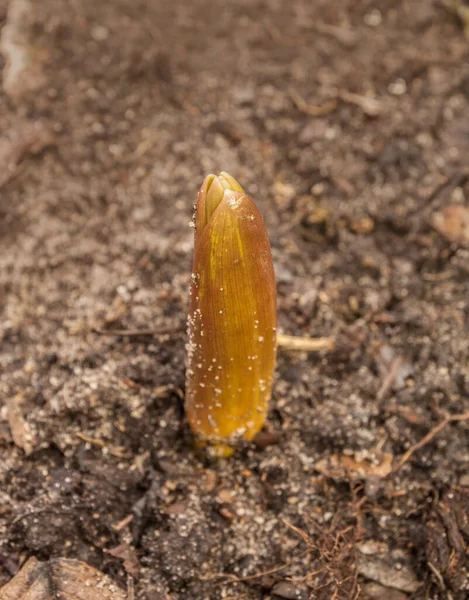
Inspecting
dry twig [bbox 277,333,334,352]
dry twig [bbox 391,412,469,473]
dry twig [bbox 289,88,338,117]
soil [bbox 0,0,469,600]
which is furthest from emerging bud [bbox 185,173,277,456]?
dry twig [bbox 289,88,338,117]

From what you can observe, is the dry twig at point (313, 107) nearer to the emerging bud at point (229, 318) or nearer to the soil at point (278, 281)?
the soil at point (278, 281)

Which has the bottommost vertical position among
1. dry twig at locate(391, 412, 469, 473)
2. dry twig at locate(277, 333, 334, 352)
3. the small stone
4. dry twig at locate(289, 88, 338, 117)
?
the small stone

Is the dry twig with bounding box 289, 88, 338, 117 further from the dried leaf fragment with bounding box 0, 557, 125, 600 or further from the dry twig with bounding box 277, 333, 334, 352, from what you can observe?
the dried leaf fragment with bounding box 0, 557, 125, 600

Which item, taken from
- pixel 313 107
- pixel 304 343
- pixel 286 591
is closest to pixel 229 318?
pixel 304 343

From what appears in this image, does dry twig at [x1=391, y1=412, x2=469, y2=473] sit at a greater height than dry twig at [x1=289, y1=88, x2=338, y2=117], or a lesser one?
lesser

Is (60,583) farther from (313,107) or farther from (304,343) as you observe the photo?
(313,107)

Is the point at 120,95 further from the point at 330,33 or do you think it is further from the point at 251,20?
the point at 330,33

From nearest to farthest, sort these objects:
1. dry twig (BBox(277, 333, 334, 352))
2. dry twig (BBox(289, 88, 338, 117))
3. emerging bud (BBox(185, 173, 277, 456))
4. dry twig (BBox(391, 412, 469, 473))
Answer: emerging bud (BBox(185, 173, 277, 456)) < dry twig (BBox(391, 412, 469, 473)) < dry twig (BBox(277, 333, 334, 352)) < dry twig (BBox(289, 88, 338, 117))
